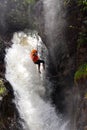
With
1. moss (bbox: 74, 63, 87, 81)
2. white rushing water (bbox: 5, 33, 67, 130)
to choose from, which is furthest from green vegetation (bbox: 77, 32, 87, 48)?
white rushing water (bbox: 5, 33, 67, 130)

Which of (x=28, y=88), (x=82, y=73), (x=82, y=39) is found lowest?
(x=28, y=88)

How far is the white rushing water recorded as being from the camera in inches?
612

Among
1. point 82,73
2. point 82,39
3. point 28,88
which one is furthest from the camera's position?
point 28,88

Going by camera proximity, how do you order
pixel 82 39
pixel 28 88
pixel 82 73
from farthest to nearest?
pixel 28 88
pixel 82 39
pixel 82 73

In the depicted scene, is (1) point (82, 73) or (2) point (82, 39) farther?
(2) point (82, 39)

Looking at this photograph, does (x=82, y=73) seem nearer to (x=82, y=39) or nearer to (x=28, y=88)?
(x=82, y=39)

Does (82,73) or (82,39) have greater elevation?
(82,39)

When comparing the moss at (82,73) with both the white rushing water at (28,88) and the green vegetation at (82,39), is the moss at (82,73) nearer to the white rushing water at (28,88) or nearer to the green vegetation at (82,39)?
the green vegetation at (82,39)

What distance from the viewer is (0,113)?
14.7 metres

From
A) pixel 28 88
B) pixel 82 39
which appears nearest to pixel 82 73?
pixel 82 39

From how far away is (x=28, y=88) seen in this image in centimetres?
1823

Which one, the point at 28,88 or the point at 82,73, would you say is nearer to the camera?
the point at 82,73

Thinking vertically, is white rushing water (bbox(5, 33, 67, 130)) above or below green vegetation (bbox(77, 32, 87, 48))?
below

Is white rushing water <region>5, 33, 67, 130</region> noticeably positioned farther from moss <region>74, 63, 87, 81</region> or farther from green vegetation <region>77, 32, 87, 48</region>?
green vegetation <region>77, 32, 87, 48</region>
